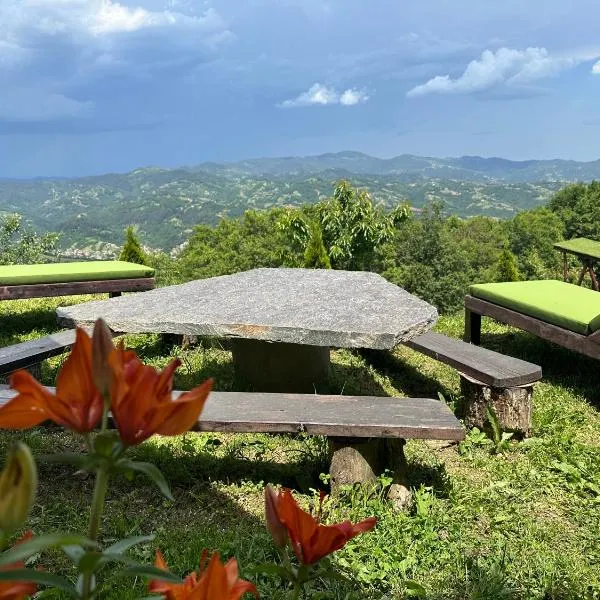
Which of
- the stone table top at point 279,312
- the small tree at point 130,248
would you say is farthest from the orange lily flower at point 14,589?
the small tree at point 130,248

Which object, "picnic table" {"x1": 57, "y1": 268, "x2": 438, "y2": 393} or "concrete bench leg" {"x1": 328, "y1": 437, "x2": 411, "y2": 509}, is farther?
"picnic table" {"x1": 57, "y1": 268, "x2": 438, "y2": 393}

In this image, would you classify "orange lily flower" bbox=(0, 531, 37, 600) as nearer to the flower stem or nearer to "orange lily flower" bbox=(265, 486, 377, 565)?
the flower stem

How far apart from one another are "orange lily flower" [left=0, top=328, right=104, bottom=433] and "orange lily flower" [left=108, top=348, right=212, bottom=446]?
0.03 meters

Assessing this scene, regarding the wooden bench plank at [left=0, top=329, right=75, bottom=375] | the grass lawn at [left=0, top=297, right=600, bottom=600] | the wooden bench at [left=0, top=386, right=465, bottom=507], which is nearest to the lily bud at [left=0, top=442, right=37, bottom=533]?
the grass lawn at [left=0, top=297, right=600, bottom=600]

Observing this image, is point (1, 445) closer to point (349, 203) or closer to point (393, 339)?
point (393, 339)

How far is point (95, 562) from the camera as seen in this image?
1.65 feet

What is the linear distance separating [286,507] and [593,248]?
846 cm

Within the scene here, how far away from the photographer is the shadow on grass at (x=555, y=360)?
5234 millimetres

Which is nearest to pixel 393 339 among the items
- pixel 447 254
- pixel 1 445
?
pixel 1 445

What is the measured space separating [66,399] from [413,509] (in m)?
3.03

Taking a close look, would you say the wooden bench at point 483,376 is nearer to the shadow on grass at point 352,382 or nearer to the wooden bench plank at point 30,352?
the wooden bench plank at point 30,352

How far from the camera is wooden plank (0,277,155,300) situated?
20.7 ft

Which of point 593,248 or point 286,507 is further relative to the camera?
point 593,248

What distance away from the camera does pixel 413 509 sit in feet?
10.7
